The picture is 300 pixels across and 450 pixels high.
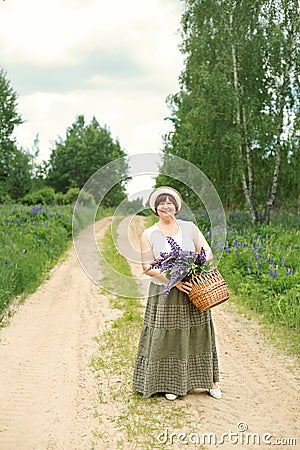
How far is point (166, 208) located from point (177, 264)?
0.53 metres

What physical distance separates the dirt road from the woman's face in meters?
0.26

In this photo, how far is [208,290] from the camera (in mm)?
4523

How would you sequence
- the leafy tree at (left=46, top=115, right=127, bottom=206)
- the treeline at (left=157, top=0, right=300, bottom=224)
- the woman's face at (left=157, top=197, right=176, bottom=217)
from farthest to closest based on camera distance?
the leafy tree at (left=46, top=115, right=127, bottom=206)
the treeline at (left=157, top=0, right=300, bottom=224)
the woman's face at (left=157, top=197, right=176, bottom=217)

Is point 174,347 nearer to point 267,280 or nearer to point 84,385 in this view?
point 84,385

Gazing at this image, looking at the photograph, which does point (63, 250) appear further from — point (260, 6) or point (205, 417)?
point (205, 417)

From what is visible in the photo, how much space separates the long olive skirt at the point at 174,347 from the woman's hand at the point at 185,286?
0.16 m

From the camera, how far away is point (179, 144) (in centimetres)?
1941

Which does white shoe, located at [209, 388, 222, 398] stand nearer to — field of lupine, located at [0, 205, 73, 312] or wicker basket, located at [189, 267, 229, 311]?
wicker basket, located at [189, 267, 229, 311]

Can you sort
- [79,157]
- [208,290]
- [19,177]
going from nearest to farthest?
1. [208,290]
2. [19,177]
3. [79,157]

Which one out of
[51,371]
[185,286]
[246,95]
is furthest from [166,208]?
[246,95]

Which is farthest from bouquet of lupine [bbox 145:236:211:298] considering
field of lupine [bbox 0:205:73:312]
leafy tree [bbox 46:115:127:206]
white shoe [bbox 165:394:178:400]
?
leafy tree [bbox 46:115:127:206]

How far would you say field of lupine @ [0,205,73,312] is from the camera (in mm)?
9406

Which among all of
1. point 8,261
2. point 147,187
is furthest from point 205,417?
point 8,261

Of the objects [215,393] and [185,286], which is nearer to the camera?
[185,286]
